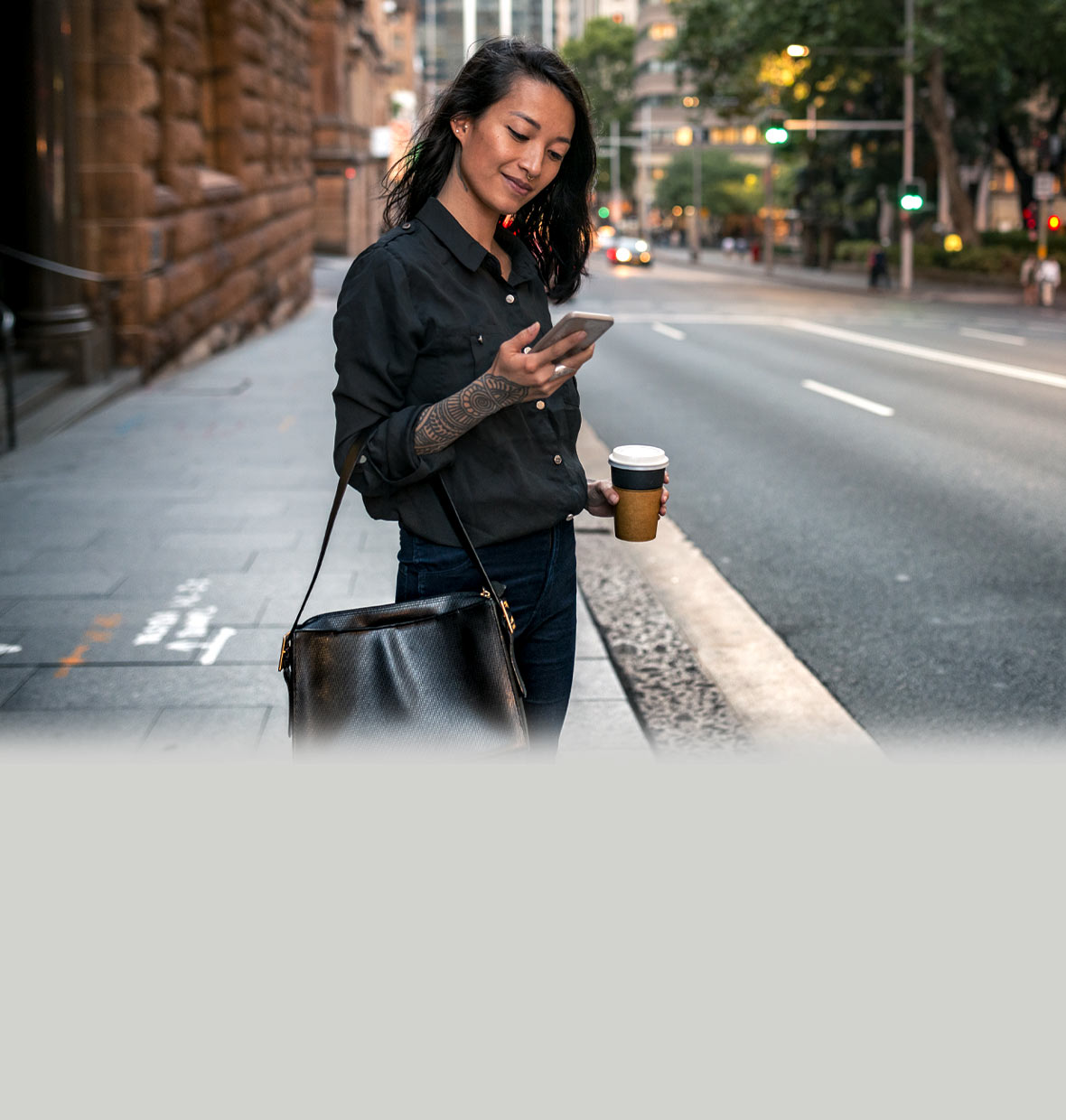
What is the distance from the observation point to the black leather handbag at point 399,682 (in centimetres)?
223

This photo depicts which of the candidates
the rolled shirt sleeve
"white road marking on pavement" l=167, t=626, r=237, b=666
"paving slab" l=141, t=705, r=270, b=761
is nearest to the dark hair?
the rolled shirt sleeve

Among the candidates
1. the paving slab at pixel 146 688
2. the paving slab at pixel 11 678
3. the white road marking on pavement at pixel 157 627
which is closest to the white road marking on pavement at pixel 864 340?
the white road marking on pavement at pixel 157 627

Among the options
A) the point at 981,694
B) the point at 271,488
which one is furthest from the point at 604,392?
the point at 981,694

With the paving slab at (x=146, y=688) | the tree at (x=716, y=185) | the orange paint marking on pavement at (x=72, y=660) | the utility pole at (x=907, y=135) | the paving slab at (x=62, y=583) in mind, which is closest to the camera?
the paving slab at (x=146, y=688)

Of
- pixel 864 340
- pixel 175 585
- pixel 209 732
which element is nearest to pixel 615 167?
pixel 864 340

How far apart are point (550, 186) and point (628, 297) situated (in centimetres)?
3556

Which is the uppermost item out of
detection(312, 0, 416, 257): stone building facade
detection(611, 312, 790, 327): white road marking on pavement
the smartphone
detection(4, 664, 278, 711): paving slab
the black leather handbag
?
detection(312, 0, 416, 257): stone building facade

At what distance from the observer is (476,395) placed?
222cm

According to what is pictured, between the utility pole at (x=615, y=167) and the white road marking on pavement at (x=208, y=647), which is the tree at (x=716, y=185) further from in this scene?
the white road marking on pavement at (x=208, y=647)

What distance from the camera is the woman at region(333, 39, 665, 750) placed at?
7.43ft

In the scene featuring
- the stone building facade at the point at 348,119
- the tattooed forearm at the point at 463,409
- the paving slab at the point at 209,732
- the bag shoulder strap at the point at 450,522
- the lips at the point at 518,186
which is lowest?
the paving slab at the point at 209,732

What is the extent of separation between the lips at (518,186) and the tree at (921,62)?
1344 inches

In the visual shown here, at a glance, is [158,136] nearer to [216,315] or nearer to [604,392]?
[216,315]

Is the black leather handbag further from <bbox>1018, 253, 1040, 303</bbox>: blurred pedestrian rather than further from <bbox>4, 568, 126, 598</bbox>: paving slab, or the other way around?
<bbox>1018, 253, 1040, 303</bbox>: blurred pedestrian
